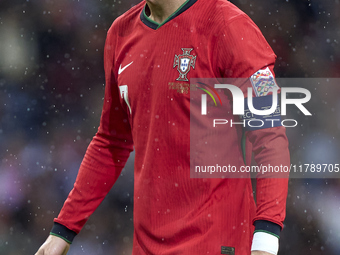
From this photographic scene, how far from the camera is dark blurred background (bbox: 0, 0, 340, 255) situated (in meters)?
3.59

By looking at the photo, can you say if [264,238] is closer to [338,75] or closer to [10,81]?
[338,75]

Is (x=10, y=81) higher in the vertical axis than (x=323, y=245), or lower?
higher

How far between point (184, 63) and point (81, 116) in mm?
2573

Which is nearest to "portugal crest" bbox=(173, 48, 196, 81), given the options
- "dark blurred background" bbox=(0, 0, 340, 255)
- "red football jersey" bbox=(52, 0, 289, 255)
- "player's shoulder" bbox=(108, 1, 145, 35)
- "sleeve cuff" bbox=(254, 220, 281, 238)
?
"red football jersey" bbox=(52, 0, 289, 255)

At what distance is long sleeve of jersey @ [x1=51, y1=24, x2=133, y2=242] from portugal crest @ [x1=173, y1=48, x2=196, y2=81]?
316 mm

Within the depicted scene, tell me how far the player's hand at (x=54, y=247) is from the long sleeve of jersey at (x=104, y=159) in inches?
1.5

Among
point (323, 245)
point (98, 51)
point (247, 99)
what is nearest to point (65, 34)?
point (98, 51)

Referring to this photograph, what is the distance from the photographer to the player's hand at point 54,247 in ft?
4.87

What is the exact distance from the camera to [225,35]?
1243 mm

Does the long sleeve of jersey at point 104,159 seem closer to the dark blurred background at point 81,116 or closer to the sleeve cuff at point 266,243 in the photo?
the sleeve cuff at point 266,243

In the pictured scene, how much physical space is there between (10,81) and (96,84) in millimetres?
720

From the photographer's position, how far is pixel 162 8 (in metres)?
1.38

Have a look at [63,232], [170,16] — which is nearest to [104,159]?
[63,232]

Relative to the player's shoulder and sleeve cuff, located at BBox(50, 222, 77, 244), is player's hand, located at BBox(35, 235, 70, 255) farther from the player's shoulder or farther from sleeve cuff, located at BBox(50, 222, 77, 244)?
the player's shoulder
